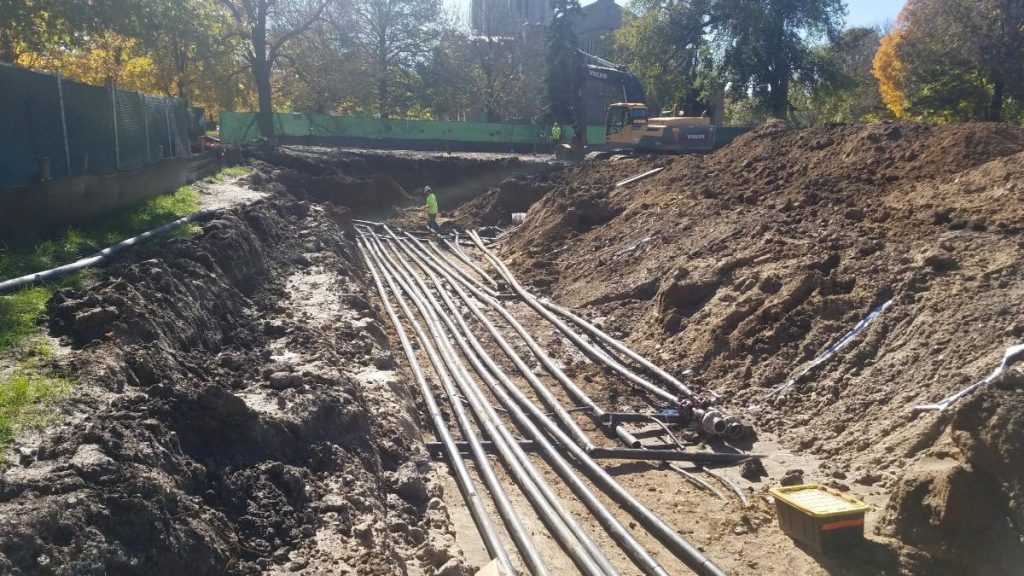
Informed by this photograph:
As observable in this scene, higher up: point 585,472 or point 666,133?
point 666,133

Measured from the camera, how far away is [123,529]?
173 inches

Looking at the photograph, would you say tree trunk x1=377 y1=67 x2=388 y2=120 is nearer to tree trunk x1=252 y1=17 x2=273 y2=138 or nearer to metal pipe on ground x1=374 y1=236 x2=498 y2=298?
tree trunk x1=252 y1=17 x2=273 y2=138

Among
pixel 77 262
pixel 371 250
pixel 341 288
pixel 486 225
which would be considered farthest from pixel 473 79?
pixel 77 262

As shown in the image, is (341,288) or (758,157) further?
(758,157)

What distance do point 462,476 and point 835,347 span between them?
5.10m

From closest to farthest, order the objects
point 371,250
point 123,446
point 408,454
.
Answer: point 123,446
point 408,454
point 371,250

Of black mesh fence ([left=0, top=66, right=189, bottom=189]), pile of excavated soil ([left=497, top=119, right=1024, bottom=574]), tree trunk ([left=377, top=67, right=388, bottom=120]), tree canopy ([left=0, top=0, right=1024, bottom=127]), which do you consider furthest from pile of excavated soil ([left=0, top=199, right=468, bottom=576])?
tree trunk ([left=377, top=67, right=388, bottom=120])

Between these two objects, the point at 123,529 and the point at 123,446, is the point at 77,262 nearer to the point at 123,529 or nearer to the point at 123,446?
the point at 123,446

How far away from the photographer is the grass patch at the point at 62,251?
277 inches

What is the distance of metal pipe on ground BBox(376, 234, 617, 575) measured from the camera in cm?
654

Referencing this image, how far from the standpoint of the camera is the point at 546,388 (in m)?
11.2

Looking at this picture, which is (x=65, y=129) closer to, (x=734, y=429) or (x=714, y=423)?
(x=714, y=423)

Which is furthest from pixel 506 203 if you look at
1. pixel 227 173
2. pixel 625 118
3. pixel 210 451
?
pixel 210 451

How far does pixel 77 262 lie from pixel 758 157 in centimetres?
1553
